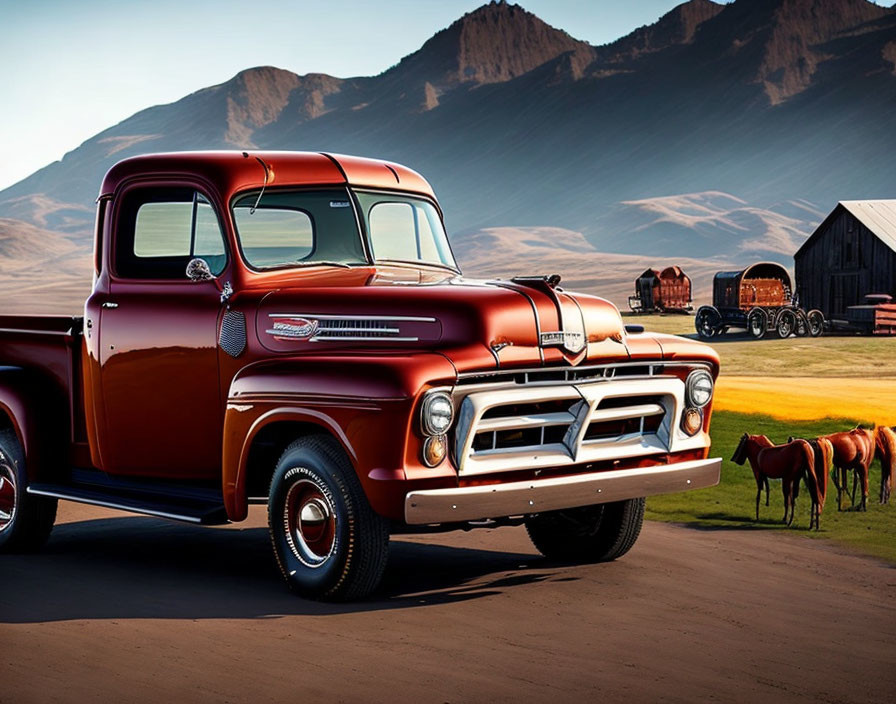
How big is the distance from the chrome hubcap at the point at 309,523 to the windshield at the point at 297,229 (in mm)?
1549

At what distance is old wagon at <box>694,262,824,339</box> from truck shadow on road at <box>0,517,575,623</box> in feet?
142

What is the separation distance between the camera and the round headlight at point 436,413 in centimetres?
707

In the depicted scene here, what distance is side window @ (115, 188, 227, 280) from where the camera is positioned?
8633 mm

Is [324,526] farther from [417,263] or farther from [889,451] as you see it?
[889,451]

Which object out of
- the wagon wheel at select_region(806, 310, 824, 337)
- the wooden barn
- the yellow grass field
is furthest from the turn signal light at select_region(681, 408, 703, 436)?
the wooden barn

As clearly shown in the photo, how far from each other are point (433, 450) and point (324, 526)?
87 centimetres

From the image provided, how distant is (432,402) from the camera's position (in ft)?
23.2

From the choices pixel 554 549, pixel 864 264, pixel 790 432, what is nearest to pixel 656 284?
pixel 864 264

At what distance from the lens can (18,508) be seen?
970cm

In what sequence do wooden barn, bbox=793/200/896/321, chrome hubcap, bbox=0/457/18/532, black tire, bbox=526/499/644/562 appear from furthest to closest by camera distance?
wooden barn, bbox=793/200/896/321, chrome hubcap, bbox=0/457/18/532, black tire, bbox=526/499/644/562

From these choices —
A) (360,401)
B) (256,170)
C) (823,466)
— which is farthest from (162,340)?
(823,466)

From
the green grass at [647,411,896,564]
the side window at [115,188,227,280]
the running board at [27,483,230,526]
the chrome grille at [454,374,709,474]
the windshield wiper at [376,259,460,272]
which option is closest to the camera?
the chrome grille at [454,374,709,474]

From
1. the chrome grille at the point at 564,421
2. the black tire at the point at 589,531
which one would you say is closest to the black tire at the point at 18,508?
the black tire at the point at 589,531

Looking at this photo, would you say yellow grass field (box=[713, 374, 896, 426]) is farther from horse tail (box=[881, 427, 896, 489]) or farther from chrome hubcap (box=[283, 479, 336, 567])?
chrome hubcap (box=[283, 479, 336, 567])
